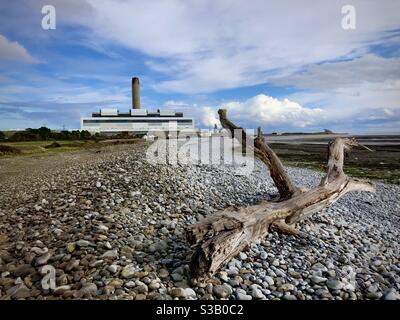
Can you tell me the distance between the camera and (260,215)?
18.7 ft

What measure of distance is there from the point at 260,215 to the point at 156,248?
6.55 ft

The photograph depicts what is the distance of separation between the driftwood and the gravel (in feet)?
0.76

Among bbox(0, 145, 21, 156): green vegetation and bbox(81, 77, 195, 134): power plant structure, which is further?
bbox(81, 77, 195, 134): power plant structure

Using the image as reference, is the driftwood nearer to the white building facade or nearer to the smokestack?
the white building facade

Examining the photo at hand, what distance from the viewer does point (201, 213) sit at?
704 centimetres

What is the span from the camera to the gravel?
4262 millimetres

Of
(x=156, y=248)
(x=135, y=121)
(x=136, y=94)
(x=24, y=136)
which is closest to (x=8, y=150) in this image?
(x=24, y=136)

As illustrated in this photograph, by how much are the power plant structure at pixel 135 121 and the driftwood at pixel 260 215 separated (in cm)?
3625

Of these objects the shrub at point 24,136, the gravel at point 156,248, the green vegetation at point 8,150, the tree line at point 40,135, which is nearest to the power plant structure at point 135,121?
the tree line at point 40,135

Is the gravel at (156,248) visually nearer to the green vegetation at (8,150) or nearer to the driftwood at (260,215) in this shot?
the driftwood at (260,215)

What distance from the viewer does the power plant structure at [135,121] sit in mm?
44469

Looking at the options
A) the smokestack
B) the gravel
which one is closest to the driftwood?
the gravel

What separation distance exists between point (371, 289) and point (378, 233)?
3.36 m
